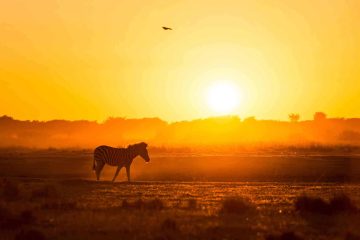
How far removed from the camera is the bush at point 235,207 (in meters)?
22.2

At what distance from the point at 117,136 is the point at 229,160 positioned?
145 metres

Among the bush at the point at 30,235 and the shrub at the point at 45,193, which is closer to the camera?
the bush at the point at 30,235

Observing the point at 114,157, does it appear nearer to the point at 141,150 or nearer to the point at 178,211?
the point at 141,150

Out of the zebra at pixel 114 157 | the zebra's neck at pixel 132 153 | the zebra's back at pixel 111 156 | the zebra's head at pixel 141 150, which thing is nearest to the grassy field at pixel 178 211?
the zebra at pixel 114 157

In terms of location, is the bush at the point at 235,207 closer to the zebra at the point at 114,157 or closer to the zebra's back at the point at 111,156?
the zebra at the point at 114,157

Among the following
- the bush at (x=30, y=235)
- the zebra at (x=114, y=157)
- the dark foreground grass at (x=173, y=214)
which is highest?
the zebra at (x=114, y=157)

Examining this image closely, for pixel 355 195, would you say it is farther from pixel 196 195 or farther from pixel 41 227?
pixel 41 227

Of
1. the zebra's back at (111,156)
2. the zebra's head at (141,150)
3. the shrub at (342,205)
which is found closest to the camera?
the shrub at (342,205)

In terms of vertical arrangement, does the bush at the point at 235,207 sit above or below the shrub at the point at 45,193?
below

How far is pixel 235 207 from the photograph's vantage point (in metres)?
22.4

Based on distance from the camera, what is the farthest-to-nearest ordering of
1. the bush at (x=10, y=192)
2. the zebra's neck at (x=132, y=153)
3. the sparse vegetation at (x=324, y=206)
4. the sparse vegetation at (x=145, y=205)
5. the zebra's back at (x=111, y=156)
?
the zebra's neck at (x=132, y=153), the zebra's back at (x=111, y=156), the bush at (x=10, y=192), the sparse vegetation at (x=145, y=205), the sparse vegetation at (x=324, y=206)

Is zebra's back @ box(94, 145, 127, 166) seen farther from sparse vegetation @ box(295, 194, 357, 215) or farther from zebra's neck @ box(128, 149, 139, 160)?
sparse vegetation @ box(295, 194, 357, 215)

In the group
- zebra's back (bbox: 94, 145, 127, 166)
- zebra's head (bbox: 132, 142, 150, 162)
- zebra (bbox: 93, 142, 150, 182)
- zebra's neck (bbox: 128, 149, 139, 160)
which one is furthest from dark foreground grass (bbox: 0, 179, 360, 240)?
zebra's head (bbox: 132, 142, 150, 162)

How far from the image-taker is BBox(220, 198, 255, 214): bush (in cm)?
2222
